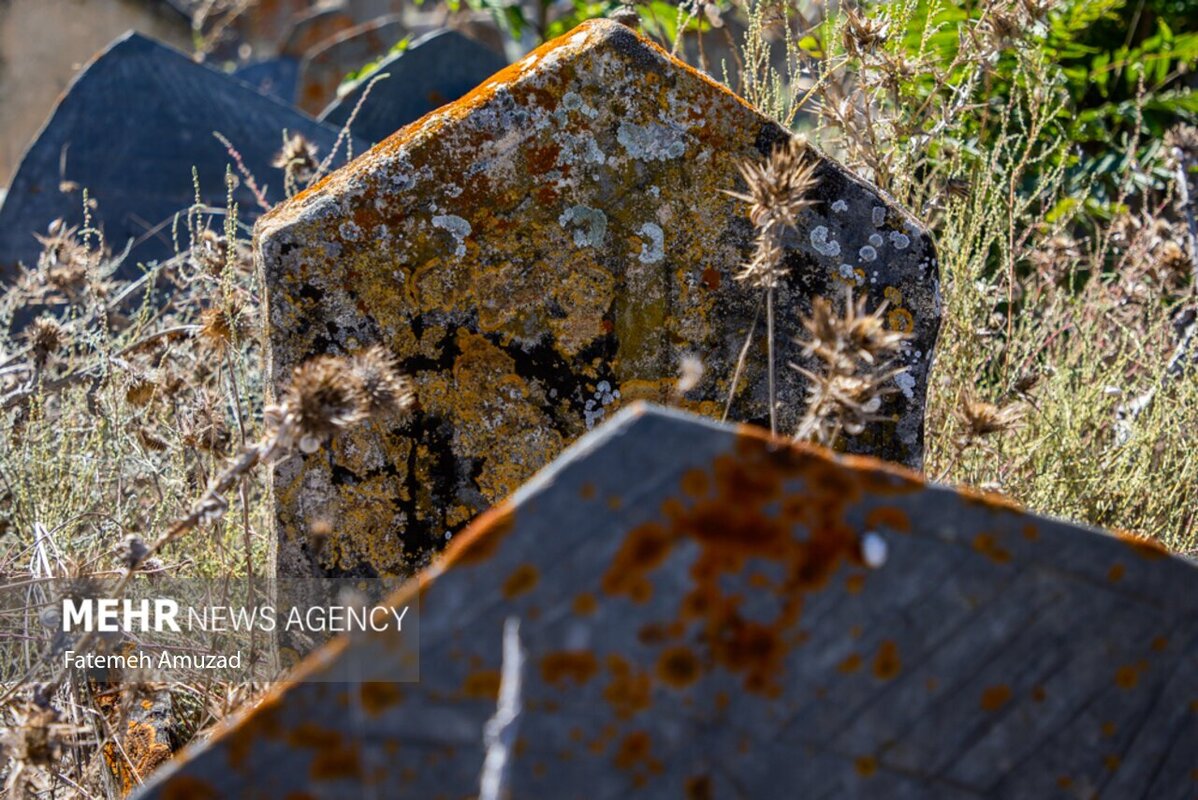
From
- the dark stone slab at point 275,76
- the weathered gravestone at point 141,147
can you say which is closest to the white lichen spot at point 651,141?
the weathered gravestone at point 141,147

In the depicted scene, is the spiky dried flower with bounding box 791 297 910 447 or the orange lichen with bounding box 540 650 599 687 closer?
the orange lichen with bounding box 540 650 599 687

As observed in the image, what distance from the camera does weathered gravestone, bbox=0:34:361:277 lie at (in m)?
4.65

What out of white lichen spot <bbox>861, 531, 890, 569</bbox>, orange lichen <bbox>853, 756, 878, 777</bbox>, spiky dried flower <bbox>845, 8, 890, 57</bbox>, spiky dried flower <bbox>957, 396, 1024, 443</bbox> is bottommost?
spiky dried flower <bbox>957, 396, 1024, 443</bbox>

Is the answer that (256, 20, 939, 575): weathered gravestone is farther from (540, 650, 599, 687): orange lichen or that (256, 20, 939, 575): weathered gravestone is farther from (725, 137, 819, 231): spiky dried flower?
(540, 650, 599, 687): orange lichen

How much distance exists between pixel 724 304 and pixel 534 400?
399 mm

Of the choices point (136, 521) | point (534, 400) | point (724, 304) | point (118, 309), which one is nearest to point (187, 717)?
point (136, 521)

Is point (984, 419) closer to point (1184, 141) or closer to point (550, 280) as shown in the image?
point (550, 280)

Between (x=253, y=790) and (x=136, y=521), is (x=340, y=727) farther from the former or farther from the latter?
(x=136, y=521)

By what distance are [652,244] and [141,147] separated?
3.10 metres

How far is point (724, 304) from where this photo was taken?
2.41 m

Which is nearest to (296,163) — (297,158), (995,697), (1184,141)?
(297,158)

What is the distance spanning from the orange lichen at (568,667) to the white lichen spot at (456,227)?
4.37 feet

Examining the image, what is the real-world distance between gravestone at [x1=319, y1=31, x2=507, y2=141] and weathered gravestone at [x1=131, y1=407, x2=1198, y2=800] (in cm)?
448

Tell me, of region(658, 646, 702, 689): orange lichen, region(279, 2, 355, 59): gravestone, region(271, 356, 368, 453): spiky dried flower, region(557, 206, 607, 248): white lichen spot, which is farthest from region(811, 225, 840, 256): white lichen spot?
region(279, 2, 355, 59): gravestone
